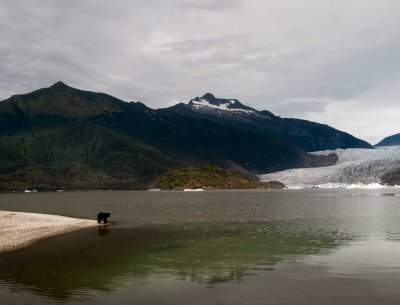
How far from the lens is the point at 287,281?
33.0 m

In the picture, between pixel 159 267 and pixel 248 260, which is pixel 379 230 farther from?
pixel 159 267

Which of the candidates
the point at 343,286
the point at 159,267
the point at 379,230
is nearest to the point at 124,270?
the point at 159,267

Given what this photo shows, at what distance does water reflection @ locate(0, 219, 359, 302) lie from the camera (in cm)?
3394

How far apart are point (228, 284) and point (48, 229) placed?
156 ft

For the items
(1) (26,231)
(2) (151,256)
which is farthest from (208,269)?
(1) (26,231)

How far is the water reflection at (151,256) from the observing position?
3394cm

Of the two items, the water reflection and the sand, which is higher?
the sand

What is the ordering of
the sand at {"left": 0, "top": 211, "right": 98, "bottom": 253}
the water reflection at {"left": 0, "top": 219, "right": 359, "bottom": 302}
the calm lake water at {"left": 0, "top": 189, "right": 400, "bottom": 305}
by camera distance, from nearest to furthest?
1. the calm lake water at {"left": 0, "top": 189, "right": 400, "bottom": 305}
2. the water reflection at {"left": 0, "top": 219, "right": 359, "bottom": 302}
3. the sand at {"left": 0, "top": 211, "right": 98, "bottom": 253}

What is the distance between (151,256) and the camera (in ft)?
150

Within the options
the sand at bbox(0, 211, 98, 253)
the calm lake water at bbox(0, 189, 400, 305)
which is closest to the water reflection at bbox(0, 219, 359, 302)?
the calm lake water at bbox(0, 189, 400, 305)

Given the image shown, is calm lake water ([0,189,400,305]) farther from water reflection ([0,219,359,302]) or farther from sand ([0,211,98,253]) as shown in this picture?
sand ([0,211,98,253])

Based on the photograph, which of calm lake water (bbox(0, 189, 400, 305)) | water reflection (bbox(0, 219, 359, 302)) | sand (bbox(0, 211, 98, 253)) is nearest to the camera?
calm lake water (bbox(0, 189, 400, 305))

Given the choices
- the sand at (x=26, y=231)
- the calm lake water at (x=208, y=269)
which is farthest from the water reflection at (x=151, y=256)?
the sand at (x=26, y=231)

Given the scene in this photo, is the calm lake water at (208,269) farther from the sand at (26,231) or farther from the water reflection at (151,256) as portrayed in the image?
the sand at (26,231)
